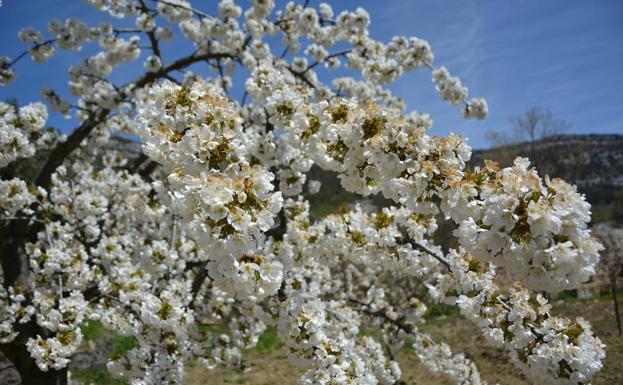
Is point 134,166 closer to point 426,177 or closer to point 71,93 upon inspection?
point 71,93

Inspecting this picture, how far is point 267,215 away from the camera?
187 centimetres

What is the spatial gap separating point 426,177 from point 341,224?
1883 millimetres

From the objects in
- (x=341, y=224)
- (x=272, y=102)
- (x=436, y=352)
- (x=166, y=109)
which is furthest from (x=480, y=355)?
(x=166, y=109)

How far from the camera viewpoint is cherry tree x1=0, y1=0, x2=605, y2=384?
1892 mm

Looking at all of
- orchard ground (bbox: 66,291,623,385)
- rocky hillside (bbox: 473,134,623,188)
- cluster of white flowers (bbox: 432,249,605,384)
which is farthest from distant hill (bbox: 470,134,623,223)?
orchard ground (bbox: 66,291,623,385)

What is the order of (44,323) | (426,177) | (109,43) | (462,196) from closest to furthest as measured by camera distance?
1. (462,196)
2. (426,177)
3. (44,323)
4. (109,43)

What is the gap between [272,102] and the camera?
3438 mm

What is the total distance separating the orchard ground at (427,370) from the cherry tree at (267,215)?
8.96 ft

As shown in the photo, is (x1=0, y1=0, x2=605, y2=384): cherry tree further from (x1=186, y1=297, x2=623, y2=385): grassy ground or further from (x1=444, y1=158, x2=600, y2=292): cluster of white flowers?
(x1=186, y1=297, x2=623, y2=385): grassy ground

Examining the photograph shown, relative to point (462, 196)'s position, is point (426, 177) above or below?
above

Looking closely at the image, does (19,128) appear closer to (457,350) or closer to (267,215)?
(267,215)

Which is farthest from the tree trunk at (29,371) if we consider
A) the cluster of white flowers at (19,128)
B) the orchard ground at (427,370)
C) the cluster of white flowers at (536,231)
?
the cluster of white flowers at (536,231)

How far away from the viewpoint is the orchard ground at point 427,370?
8961mm

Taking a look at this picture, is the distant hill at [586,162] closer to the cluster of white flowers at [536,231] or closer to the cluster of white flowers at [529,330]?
the cluster of white flowers at [536,231]
